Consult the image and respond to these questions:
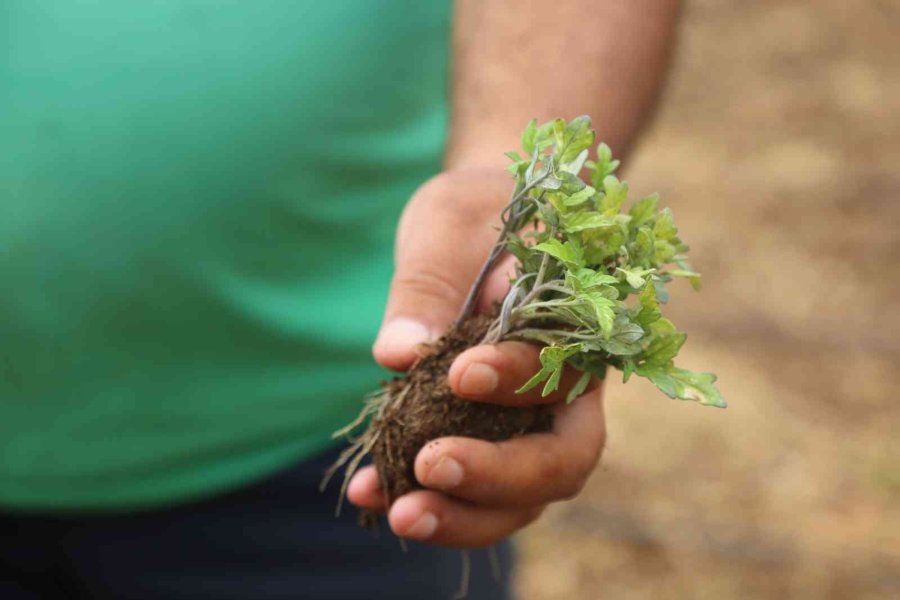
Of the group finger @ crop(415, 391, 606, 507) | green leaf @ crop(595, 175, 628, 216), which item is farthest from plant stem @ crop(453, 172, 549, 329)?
finger @ crop(415, 391, 606, 507)

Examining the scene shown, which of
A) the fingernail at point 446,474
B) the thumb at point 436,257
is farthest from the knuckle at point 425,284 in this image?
the fingernail at point 446,474

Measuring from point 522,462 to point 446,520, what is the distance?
6.8 inches

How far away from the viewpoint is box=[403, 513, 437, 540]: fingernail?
1.67 m

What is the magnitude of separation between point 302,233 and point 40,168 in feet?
1.67

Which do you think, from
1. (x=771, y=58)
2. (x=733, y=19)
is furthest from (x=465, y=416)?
(x=733, y=19)

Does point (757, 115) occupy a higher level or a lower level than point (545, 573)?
higher

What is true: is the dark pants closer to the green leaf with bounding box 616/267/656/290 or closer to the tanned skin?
the tanned skin

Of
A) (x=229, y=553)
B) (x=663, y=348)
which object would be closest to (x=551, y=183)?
(x=663, y=348)

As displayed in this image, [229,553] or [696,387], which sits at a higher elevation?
[229,553]

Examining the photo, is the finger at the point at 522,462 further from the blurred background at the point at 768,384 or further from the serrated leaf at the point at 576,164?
the blurred background at the point at 768,384

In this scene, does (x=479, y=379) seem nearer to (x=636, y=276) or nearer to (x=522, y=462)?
(x=522, y=462)

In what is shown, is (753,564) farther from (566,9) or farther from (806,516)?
(566,9)

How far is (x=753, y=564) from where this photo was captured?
3773 millimetres

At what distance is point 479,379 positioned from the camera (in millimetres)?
1523
